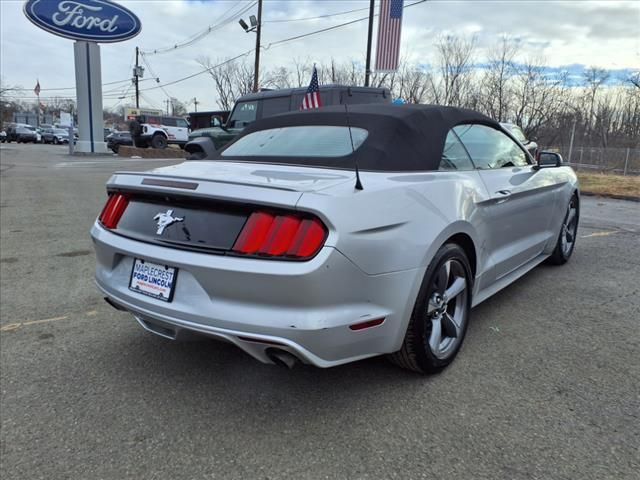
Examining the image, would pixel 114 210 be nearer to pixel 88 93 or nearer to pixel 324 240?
pixel 324 240

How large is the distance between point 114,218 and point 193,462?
139cm

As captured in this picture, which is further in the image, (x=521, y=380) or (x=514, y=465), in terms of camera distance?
(x=521, y=380)

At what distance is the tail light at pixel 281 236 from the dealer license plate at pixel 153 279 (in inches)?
15.6

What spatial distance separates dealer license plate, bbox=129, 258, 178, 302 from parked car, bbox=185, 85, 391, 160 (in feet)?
21.4

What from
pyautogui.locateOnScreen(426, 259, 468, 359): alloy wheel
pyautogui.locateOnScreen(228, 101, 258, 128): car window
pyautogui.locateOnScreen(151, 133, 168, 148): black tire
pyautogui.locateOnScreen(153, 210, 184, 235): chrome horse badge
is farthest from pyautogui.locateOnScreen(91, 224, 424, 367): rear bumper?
pyautogui.locateOnScreen(151, 133, 168, 148): black tire

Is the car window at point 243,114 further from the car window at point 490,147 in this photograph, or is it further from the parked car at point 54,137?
the parked car at point 54,137

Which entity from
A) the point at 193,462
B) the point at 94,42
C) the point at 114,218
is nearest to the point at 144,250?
the point at 114,218

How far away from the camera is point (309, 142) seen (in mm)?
3094

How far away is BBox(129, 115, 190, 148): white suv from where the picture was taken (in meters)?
28.0

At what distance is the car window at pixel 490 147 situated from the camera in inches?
130

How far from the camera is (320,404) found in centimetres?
248

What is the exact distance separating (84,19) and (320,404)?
26763 millimetres

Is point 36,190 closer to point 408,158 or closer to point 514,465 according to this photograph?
point 408,158

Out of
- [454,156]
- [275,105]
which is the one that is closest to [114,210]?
[454,156]
